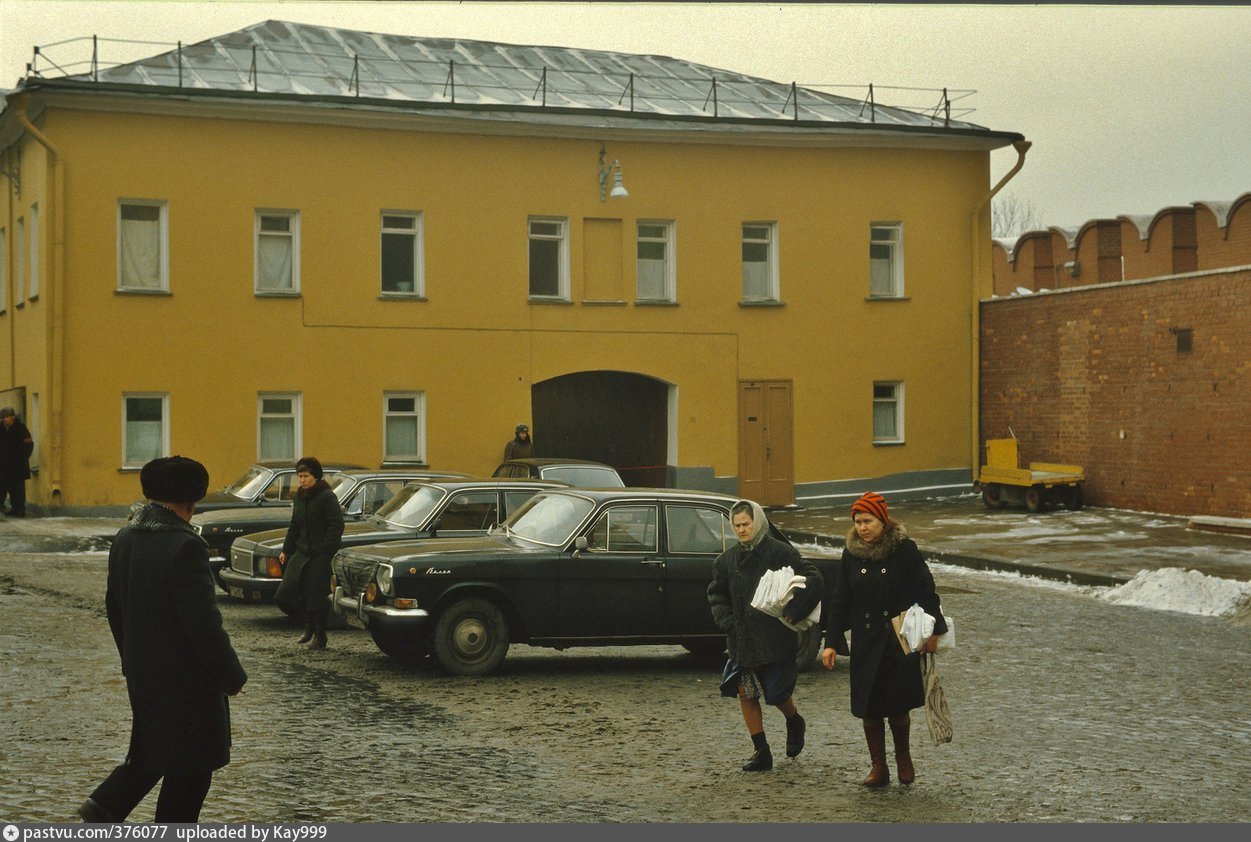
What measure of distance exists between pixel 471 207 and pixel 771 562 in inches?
859

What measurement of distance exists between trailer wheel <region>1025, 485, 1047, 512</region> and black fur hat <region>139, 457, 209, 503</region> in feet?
81.2

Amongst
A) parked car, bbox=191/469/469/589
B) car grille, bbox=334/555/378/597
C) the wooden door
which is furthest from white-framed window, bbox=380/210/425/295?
car grille, bbox=334/555/378/597

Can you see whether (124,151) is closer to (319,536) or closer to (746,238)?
(746,238)

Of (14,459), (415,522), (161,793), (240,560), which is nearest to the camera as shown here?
(161,793)

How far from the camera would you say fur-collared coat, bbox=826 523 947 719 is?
28.3 ft

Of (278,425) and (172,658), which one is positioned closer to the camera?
(172,658)

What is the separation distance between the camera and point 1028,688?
12.1m

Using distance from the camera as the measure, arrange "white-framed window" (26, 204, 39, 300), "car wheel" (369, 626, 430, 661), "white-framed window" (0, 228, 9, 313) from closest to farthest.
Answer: "car wheel" (369, 626, 430, 661) < "white-framed window" (26, 204, 39, 300) < "white-framed window" (0, 228, 9, 313)

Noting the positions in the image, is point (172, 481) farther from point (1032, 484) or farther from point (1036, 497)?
point (1036, 497)

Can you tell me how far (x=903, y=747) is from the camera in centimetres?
873

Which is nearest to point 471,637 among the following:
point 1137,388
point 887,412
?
point 1137,388

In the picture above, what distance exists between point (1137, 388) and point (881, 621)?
21862 mm

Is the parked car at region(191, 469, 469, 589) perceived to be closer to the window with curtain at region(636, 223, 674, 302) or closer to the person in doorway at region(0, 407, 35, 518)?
the person in doorway at region(0, 407, 35, 518)

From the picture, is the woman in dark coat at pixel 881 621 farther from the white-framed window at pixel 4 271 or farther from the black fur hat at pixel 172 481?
the white-framed window at pixel 4 271
